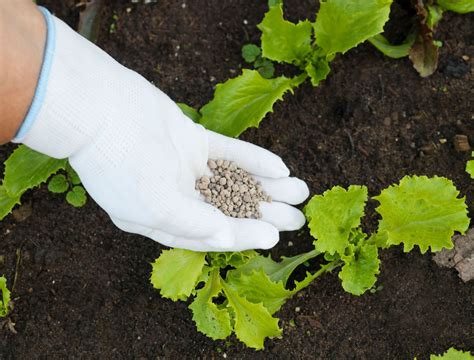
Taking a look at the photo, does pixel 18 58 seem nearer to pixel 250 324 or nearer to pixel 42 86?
pixel 42 86

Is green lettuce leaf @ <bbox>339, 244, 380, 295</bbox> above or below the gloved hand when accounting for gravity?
below

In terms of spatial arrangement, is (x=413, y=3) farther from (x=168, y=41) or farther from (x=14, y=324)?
(x=14, y=324)

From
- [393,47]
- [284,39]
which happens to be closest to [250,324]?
[284,39]

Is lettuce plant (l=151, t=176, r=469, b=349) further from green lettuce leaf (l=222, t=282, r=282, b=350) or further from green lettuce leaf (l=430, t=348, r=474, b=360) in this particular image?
green lettuce leaf (l=430, t=348, r=474, b=360)

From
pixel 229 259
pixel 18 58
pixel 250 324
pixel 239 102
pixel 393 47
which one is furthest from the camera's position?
pixel 393 47

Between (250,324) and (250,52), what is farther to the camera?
(250,52)

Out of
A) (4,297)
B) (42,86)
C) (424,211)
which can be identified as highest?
(42,86)

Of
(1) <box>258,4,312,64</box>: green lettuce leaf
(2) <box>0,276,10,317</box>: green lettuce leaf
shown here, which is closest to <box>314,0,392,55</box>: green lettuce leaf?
(1) <box>258,4,312,64</box>: green lettuce leaf
